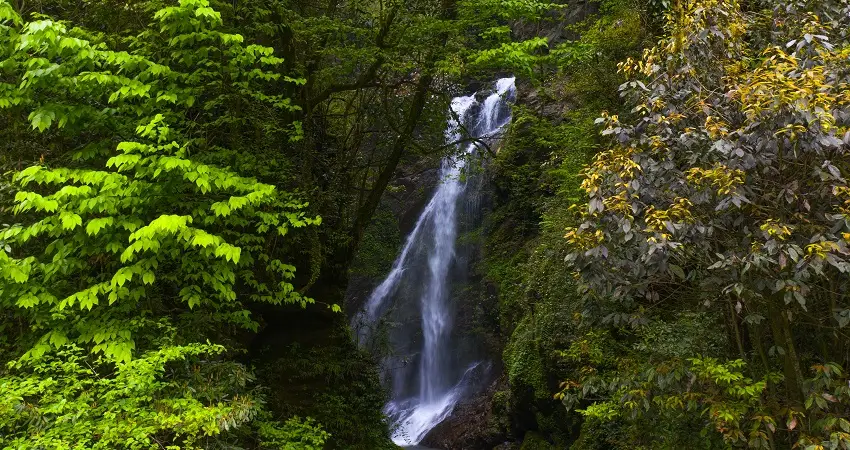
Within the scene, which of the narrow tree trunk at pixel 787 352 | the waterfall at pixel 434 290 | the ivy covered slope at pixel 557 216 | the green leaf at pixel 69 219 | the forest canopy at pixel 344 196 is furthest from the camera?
the waterfall at pixel 434 290

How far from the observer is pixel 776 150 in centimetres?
387

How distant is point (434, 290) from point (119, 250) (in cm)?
1454

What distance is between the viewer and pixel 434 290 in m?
19.6

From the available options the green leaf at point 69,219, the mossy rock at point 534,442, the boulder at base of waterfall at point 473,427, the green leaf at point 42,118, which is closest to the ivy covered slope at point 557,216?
the mossy rock at point 534,442

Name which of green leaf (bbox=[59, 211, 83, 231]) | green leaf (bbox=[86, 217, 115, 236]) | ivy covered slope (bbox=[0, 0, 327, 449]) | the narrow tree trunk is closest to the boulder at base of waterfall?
→ ivy covered slope (bbox=[0, 0, 327, 449])

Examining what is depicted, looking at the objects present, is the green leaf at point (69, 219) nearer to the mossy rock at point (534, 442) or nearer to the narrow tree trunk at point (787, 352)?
the narrow tree trunk at point (787, 352)

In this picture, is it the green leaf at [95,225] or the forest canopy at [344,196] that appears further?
the green leaf at [95,225]

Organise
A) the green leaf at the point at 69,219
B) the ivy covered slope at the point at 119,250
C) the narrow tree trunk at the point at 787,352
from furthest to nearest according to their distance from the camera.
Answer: the green leaf at the point at 69,219 < the ivy covered slope at the point at 119,250 < the narrow tree trunk at the point at 787,352

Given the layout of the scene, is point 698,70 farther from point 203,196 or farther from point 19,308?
point 19,308

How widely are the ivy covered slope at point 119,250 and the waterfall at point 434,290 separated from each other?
11524 millimetres

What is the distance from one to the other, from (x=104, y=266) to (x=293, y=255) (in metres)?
3.54

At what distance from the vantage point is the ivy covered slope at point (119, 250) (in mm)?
4691

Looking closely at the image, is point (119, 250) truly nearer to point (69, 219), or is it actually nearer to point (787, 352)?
point (69, 219)

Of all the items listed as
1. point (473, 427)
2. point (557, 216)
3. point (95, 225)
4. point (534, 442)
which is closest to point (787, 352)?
point (557, 216)
